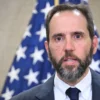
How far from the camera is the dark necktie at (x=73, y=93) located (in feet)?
3.50

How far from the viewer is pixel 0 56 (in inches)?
98.2

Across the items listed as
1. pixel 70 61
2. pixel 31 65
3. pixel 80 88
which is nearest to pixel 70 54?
pixel 70 61

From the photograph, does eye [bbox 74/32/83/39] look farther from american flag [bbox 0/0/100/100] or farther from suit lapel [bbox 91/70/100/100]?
american flag [bbox 0/0/100/100]

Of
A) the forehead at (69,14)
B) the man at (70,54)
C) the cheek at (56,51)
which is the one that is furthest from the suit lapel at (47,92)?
the forehead at (69,14)

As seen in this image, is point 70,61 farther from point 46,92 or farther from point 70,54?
point 46,92

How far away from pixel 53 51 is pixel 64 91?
0.15 metres

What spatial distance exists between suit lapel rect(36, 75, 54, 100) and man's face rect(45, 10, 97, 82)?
97 mm

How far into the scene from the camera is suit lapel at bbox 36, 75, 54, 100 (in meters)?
1.14

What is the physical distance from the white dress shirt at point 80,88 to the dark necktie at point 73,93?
0.01m

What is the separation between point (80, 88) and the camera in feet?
3.56

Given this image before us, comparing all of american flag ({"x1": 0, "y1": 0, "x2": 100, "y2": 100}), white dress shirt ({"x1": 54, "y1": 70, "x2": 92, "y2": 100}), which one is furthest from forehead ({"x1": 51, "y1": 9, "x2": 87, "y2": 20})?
american flag ({"x1": 0, "y1": 0, "x2": 100, "y2": 100})

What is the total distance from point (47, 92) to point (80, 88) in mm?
139

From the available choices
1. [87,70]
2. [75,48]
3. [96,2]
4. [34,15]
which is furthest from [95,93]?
[96,2]

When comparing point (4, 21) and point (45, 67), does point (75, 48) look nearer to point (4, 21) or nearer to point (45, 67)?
point (45, 67)
